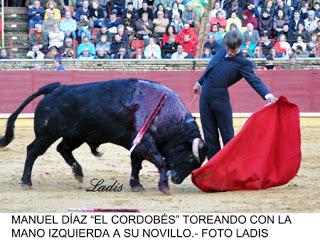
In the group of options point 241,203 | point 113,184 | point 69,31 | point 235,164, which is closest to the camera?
point 241,203

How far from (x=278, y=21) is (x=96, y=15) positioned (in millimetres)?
3582

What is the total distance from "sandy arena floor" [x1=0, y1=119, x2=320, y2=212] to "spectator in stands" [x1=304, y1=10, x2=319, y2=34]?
8147mm

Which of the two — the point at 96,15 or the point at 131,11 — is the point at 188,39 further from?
the point at 96,15

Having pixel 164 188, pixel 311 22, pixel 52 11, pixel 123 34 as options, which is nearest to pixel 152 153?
pixel 164 188

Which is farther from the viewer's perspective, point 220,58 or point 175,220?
point 220,58

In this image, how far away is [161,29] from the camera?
760 inches

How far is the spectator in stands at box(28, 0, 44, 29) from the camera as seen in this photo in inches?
771

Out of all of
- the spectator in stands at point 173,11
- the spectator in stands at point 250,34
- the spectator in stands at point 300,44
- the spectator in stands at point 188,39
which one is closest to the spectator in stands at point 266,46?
the spectator in stands at point 250,34

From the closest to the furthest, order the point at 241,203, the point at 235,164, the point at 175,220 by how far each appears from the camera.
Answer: the point at 175,220 → the point at 241,203 → the point at 235,164

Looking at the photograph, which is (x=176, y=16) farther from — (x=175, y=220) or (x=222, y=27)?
(x=175, y=220)

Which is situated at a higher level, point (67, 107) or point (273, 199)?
point (67, 107)

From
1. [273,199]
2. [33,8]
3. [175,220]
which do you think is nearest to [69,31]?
[33,8]

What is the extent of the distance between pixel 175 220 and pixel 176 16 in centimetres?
1297

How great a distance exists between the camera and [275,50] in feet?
63.7
